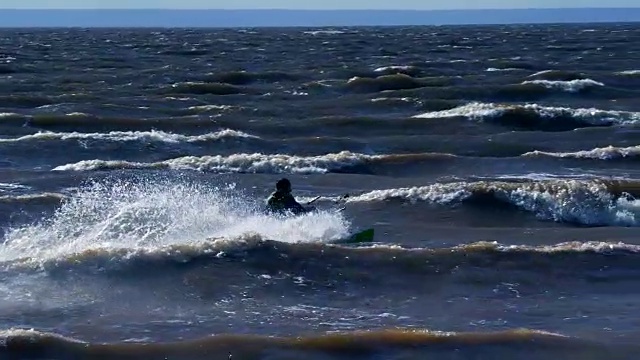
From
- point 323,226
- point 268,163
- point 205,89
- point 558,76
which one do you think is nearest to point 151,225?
point 323,226

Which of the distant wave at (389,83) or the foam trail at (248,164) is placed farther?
the distant wave at (389,83)

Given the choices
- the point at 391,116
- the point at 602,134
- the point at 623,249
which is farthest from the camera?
the point at 391,116

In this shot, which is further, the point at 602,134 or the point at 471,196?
the point at 602,134

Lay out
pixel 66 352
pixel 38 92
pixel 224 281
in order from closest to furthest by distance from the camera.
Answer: pixel 66 352 → pixel 224 281 → pixel 38 92

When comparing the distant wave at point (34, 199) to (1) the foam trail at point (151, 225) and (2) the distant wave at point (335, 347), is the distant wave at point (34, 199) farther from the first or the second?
(2) the distant wave at point (335, 347)

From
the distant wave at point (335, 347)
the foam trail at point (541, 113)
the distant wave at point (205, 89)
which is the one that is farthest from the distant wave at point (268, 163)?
the distant wave at point (205, 89)

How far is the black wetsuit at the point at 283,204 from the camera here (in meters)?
18.1

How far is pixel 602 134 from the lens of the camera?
3127cm

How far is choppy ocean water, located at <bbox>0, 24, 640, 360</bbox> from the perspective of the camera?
12898mm

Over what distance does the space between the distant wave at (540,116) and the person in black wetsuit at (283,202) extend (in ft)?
55.9

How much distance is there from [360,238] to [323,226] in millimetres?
773

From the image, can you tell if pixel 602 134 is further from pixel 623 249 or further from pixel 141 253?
pixel 141 253

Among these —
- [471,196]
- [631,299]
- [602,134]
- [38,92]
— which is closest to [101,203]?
[471,196]

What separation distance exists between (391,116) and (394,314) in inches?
893
